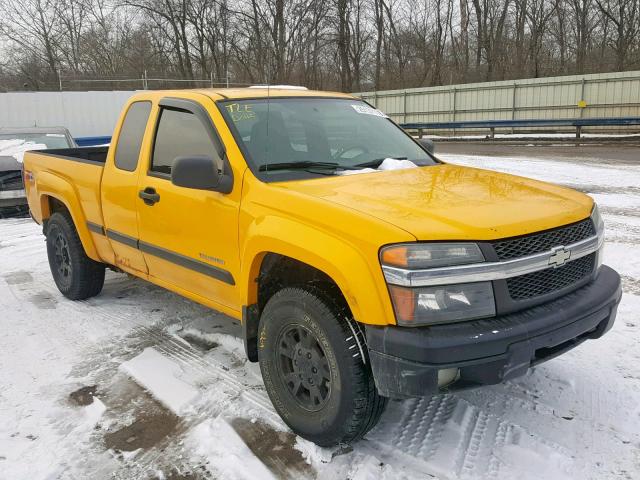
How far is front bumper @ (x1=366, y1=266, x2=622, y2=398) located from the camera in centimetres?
243

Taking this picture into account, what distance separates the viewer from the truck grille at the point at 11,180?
9297 mm

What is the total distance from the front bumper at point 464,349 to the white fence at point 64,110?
19.9 metres

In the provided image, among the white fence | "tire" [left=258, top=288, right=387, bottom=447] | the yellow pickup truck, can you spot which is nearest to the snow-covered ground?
"tire" [left=258, top=288, right=387, bottom=447]

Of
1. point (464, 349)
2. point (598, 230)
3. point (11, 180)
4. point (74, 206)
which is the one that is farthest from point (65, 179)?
point (11, 180)

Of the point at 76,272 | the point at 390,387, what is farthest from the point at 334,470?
the point at 76,272

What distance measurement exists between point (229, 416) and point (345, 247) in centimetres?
133

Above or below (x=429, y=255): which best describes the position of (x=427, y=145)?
above

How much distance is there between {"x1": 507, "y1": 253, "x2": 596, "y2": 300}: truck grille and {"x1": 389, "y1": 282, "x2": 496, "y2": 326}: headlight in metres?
0.16

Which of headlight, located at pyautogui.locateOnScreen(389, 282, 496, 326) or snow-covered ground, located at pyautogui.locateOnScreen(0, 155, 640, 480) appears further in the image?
snow-covered ground, located at pyautogui.locateOnScreen(0, 155, 640, 480)

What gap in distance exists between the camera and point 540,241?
8.87 feet

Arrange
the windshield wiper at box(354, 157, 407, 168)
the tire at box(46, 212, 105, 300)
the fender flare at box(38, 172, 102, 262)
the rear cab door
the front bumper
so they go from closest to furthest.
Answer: the front bumper → the windshield wiper at box(354, 157, 407, 168) → the rear cab door → the fender flare at box(38, 172, 102, 262) → the tire at box(46, 212, 105, 300)

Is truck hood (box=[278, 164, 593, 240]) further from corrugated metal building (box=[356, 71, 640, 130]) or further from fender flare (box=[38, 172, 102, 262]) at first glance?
corrugated metal building (box=[356, 71, 640, 130])

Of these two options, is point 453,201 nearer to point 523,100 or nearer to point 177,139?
point 177,139

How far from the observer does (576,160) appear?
15125mm
